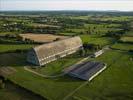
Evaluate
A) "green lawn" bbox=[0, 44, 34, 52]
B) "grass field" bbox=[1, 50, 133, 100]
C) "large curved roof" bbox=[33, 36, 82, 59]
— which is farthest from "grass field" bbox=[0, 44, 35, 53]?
"grass field" bbox=[1, 50, 133, 100]

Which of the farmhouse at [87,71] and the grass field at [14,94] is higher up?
the farmhouse at [87,71]

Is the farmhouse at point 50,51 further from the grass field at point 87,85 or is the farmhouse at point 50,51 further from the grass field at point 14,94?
the grass field at point 14,94

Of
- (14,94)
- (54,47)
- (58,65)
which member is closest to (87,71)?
(58,65)

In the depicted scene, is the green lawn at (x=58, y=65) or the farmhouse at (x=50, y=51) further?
the farmhouse at (x=50, y=51)

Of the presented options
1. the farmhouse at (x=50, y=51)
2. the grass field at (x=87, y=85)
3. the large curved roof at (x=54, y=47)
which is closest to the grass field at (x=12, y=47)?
the large curved roof at (x=54, y=47)

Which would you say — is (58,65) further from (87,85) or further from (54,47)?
(87,85)
